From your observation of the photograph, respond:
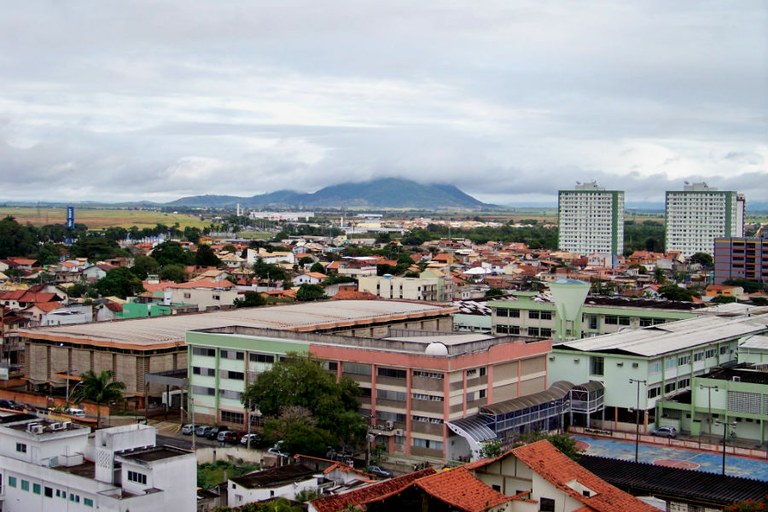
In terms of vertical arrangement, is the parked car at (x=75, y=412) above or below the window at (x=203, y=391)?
below

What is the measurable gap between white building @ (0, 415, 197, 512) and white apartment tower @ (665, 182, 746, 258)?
132m

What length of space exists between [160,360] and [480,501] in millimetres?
26426

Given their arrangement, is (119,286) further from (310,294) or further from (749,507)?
(749,507)

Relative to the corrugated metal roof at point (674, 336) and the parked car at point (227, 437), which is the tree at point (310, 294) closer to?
the corrugated metal roof at point (674, 336)

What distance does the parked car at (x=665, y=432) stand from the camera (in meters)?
37.7

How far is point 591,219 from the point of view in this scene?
15500 centimetres

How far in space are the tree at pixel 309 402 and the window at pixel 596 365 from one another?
10.5 metres

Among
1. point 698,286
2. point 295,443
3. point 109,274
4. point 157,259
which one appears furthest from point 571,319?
point 157,259

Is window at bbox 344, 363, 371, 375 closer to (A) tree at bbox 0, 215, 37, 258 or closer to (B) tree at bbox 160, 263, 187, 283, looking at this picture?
(B) tree at bbox 160, 263, 187, 283

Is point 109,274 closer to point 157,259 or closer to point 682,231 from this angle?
point 157,259

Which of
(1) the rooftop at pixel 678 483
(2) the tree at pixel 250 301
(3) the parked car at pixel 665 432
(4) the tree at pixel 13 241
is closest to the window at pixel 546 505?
(1) the rooftop at pixel 678 483

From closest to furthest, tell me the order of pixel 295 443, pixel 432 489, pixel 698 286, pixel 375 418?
pixel 432 489 → pixel 295 443 → pixel 375 418 → pixel 698 286

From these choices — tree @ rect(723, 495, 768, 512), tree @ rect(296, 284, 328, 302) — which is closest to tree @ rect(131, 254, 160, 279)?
tree @ rect(296, 284, 328, 302)

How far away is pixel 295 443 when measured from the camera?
99.9ft
